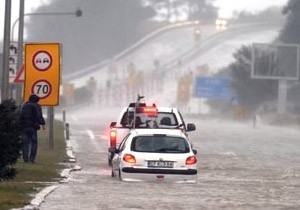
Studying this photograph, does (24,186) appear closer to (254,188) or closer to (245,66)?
(254,188)

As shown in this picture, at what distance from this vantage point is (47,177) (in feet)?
72.5

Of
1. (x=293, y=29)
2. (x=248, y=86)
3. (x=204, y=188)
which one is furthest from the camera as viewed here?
(x=293, y=29)

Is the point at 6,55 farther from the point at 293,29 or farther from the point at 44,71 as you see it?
the point at 293,29

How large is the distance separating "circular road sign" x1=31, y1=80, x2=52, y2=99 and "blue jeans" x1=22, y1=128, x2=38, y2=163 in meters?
2.75

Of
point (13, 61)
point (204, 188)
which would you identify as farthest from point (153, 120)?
point (13, 61)

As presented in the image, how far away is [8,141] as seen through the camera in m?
19.6

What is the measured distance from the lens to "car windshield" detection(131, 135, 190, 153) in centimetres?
2231

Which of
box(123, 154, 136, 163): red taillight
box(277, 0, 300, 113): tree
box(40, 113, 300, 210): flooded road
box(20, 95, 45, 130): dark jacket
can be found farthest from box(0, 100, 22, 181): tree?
box(277, 0, 300, 113): tree

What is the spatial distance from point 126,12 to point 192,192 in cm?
17130

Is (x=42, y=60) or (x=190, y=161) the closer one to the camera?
(x=190, y=161)

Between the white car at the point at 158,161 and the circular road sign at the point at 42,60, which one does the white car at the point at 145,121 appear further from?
the white car at the point at 158,161

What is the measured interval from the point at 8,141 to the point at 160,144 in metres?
→ 4.14

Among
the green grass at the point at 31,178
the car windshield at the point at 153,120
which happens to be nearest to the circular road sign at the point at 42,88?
the green grass at the point at 31,178

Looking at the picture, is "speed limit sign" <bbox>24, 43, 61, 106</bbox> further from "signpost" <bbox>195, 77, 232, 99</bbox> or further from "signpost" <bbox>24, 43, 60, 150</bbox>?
"signpost" <bbox>195, 77, 232, 99</bbox>
